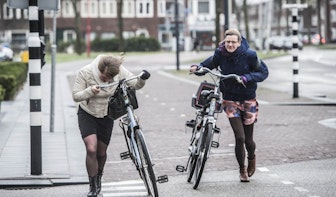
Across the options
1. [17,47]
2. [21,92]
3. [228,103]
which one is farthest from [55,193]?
[17,47]

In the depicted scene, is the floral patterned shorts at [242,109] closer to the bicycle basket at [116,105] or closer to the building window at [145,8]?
the bicycle basket at [116,105]

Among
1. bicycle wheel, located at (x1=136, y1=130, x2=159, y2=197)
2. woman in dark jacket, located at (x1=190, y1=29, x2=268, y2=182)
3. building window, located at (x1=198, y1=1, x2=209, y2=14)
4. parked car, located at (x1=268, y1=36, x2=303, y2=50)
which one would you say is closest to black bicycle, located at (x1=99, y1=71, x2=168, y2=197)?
bicycle wheel, located at (x1=136, y1=130, x2=159, y2=197)

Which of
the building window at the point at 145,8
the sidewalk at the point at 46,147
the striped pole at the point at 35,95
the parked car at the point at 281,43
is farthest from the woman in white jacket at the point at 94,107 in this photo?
the building window at the point at 145,8

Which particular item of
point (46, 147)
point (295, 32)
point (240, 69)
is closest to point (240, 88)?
point (240, 69)

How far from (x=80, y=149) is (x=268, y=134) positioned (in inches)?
142

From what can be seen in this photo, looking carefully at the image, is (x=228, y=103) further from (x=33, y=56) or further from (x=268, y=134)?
Answer: (x=268, y=134)

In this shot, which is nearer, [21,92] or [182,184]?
[182,184]

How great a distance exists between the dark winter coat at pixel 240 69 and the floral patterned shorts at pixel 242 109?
49mm

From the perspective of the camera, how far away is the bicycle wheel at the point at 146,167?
9.10 m

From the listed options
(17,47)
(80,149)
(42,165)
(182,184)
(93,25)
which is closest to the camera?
(182,184)

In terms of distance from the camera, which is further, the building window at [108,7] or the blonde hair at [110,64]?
the building window at [108,7]

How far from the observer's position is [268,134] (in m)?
16.1

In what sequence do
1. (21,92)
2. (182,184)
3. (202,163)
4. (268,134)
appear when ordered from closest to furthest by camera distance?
1. (202,163)
2. (182,184)
3. (268,134)
4. (21,92)

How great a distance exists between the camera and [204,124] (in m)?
10.2
